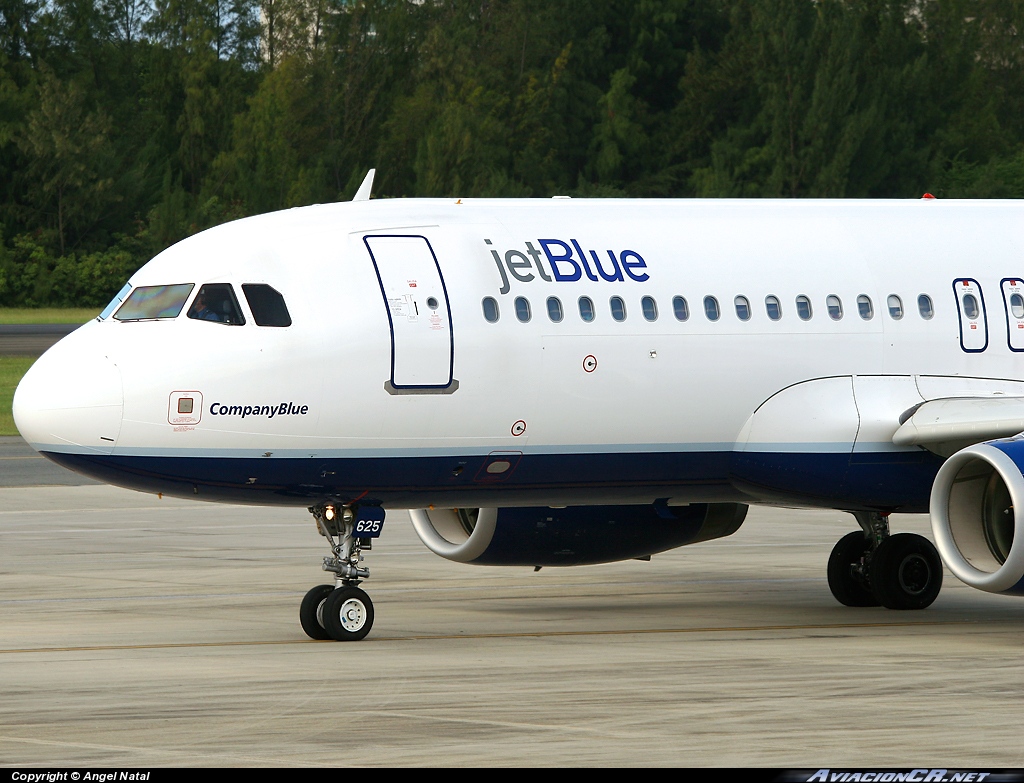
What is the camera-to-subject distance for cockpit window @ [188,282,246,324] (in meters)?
16.4

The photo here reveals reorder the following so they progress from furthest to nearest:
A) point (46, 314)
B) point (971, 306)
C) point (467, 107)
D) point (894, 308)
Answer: point (467, 107) < point (46, 314) < point (971, 306) < point (894, 308)

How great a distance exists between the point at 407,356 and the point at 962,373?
581 centimetres

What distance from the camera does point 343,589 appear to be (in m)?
16.7

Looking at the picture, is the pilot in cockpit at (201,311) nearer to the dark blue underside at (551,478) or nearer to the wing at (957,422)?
the dark blue underside at (551,478)

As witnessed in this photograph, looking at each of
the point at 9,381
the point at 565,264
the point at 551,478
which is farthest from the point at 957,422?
the point at 9,381

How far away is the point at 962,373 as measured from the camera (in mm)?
18672

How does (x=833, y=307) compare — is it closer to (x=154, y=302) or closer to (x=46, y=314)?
(x=154, y=302)

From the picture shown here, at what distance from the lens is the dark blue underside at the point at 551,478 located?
16.2 metres

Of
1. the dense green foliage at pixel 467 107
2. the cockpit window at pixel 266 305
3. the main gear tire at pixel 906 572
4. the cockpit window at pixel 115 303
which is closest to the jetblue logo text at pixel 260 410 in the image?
the cockpit window at pixel 266 305

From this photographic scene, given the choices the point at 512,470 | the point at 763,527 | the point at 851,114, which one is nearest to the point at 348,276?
the point at 512,470

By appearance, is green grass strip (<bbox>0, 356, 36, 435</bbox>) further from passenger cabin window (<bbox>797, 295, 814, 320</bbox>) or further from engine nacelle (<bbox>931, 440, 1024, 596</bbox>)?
engine nacelle (<bbox>931, 440, 1024, 596</bbox>)

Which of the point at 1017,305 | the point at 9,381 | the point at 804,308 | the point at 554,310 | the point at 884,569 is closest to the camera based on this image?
the point at 554,310

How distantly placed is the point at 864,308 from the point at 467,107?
9416 cm

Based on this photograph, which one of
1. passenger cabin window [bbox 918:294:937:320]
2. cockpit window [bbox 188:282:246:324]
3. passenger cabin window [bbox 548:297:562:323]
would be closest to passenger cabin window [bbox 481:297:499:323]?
passenger cabin window [bbox 548:297:562:323]
